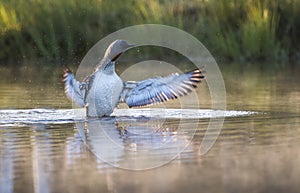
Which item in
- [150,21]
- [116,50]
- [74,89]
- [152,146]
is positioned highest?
[150,21]

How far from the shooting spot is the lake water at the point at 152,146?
6.86m

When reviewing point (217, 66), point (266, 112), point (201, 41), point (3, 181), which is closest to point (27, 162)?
point (3, 181)

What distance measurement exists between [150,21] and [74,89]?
351 inches

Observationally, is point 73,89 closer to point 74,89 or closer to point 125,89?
point 74,89

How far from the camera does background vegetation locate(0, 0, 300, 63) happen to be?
1966 cm

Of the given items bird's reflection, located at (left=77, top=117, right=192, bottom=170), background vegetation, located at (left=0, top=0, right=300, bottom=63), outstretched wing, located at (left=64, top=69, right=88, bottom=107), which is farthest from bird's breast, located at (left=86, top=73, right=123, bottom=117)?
background vegetation, located at (left=0, top=0, right=300, bottom=63)

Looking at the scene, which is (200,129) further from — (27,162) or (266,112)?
(27,162)

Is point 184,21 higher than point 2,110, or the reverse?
point 184,21

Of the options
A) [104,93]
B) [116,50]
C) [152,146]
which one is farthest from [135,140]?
[116,50]

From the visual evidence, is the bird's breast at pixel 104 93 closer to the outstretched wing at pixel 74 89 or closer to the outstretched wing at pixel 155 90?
the outstretched wing at pixel 155 90

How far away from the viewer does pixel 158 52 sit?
2009cm

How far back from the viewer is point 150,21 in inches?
795

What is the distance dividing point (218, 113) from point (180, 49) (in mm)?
8649

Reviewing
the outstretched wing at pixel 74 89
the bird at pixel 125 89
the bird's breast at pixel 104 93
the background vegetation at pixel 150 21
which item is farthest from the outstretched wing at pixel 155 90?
the background vegetation at pixel 150 21
